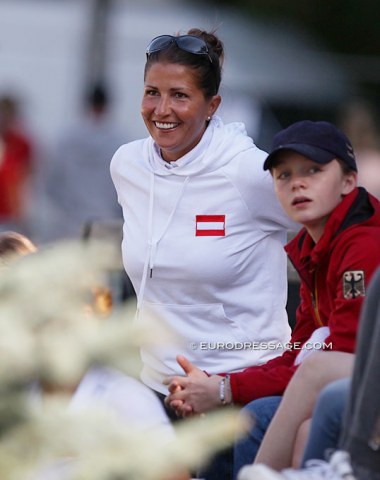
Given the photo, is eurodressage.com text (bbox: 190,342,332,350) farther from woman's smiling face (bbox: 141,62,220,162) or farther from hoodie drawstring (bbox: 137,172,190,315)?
woman's smiling face (bbox: 141,62,220,162)

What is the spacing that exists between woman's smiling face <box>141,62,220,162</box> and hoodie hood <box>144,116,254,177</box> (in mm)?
36

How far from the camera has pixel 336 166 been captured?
3.60 meters

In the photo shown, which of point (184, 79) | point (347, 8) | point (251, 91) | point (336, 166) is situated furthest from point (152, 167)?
point (347, 8)

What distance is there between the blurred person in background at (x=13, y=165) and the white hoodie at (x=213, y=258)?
6837 millimetres

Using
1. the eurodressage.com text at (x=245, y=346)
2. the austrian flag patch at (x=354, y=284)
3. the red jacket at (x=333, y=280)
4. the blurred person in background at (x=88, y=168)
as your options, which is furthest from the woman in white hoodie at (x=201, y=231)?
the blurred person in background at (x=88, y=168)

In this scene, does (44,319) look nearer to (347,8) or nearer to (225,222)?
(225,222)

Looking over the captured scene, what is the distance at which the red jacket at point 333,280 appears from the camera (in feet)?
11.1

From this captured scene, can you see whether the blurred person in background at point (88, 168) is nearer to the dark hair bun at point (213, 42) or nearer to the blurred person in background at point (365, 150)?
the blurred person in background at point (365, 150)

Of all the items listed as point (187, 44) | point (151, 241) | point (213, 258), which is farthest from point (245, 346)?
point (187, 44)

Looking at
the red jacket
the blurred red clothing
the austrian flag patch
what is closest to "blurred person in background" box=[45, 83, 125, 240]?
the blurred red clothing

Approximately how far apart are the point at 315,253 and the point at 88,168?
647 cm

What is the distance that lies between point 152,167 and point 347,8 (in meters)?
11.2

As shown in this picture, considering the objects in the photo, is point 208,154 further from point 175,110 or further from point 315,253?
point 315,253

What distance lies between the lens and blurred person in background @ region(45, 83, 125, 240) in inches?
386
